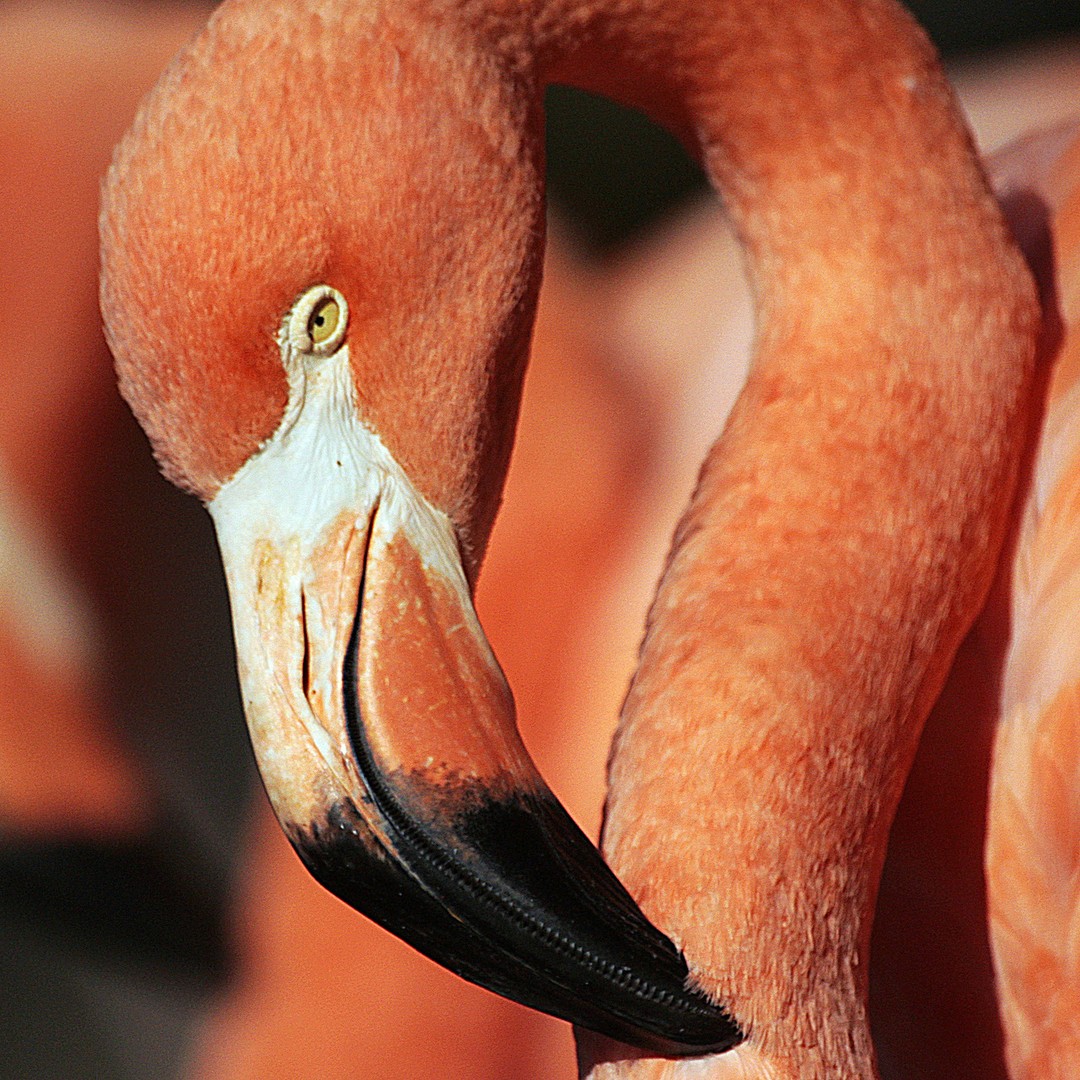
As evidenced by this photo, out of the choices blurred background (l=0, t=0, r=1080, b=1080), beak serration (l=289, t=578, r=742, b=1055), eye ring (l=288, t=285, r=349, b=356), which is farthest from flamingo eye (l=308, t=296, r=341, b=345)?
blurred background (l=0, t=0, r=1080, b=1080)

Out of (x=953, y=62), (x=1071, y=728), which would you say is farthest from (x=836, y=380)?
(x=953, y=62)

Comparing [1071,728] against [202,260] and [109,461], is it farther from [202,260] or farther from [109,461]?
[109,461]

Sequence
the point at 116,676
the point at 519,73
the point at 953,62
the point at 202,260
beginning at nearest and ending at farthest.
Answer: the point at 202,260
the point at 519,73
the point at 116,676
the point at 953,62

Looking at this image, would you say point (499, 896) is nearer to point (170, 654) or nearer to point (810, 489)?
point (810, 489)

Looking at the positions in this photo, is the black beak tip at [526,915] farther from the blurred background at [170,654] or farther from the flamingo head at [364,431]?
the blurred background at [170,654]

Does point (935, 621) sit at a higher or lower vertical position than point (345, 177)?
lower

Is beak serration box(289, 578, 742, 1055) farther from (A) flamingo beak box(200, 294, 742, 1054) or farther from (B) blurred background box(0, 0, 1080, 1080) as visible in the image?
(B) blurred background box(0, 0, 1080, 1080)

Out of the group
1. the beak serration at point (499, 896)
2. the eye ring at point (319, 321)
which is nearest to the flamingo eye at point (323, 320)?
the eye ring at point (319, 321)
